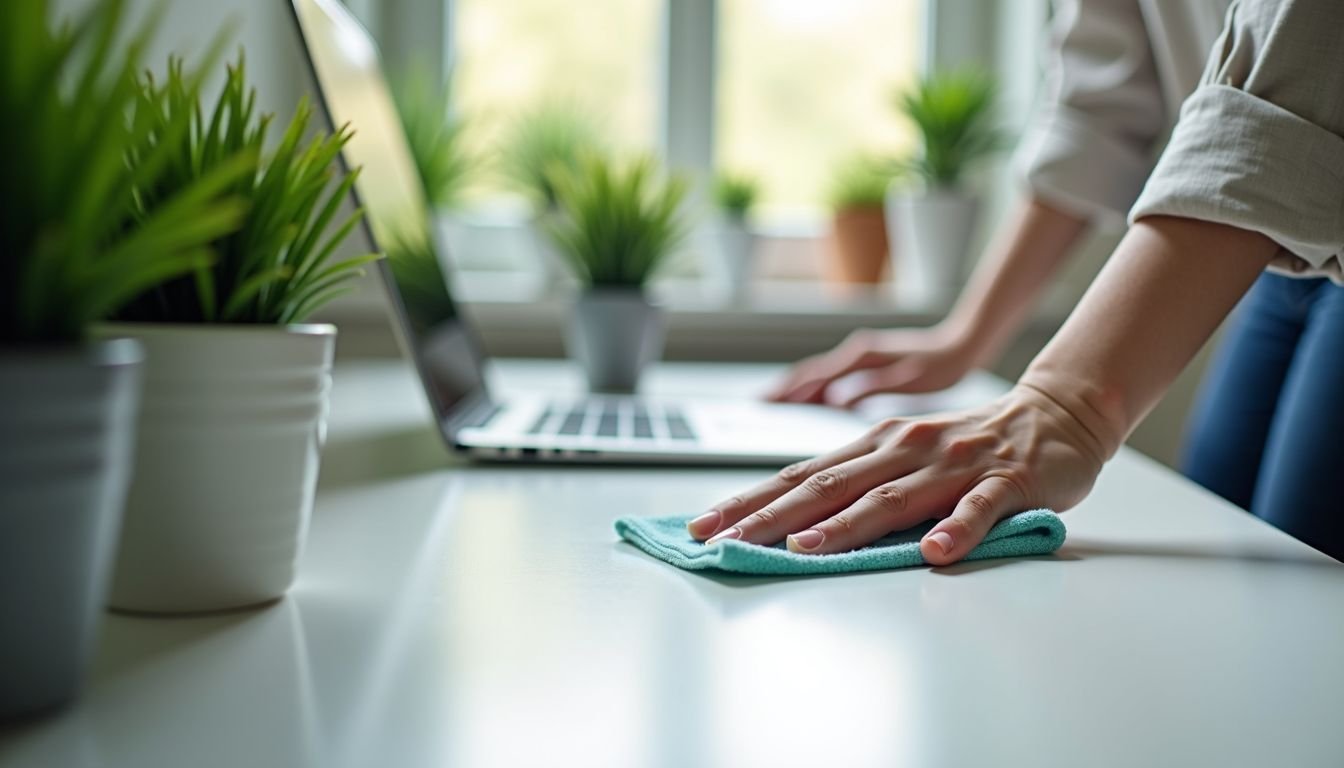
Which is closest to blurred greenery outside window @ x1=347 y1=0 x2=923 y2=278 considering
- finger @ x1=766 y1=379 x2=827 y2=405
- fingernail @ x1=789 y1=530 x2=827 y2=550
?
finger @ x1=766 y1=379 x2=827 y2=405

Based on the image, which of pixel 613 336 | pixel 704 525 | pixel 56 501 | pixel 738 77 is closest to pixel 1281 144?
pixel 704 525

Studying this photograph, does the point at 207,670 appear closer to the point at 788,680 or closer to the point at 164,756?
the point at 164,756

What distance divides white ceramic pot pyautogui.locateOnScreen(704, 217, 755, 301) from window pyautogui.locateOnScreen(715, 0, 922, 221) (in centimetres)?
Answer: 18

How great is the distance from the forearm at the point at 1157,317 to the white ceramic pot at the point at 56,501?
0.48 metres

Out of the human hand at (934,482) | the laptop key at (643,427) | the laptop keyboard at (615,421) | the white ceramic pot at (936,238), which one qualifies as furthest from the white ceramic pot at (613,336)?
the white ceramic pot at (936,238)

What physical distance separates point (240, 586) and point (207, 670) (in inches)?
2.4

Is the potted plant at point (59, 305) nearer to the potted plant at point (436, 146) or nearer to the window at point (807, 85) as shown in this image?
the potted plant at point (436, 146)

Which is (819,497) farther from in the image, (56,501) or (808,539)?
(56,501)

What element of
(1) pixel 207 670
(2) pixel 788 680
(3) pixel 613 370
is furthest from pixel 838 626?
(3) pixel 613 370

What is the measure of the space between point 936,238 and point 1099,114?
0.68 metres

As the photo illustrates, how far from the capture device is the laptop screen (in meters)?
0.74

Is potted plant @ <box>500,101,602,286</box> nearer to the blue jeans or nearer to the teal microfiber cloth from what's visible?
the blue jeans

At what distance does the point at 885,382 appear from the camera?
1144mm

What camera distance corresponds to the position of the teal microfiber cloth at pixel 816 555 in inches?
18.9
